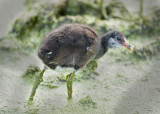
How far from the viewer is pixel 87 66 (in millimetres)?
4180

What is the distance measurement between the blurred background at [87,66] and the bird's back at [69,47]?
0.70 ft

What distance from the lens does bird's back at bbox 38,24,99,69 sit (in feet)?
10.5

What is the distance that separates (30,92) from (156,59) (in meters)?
2.04

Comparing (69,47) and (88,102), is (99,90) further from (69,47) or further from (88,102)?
(69,47)

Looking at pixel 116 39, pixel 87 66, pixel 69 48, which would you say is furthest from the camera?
pixel 87 66

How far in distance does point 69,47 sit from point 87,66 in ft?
3.22

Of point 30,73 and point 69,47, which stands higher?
point 69,47

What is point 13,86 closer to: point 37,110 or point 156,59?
point 37,110

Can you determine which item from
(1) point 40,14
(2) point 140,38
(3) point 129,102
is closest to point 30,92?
(3) point 129,102

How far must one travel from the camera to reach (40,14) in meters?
5.11

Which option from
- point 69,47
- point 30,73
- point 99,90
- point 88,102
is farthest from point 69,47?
point 30,73

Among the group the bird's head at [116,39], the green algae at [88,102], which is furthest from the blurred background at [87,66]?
the bird's head at [116,39]

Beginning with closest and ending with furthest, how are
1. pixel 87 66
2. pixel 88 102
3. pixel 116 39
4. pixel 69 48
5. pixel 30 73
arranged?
pixel 69 48 < pixel 88 102 < pixel 116 39 < pixel 30 73 < pixel 87 66

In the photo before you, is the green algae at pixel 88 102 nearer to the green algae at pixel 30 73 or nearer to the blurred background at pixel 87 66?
the blurred background at pixel 87 66
